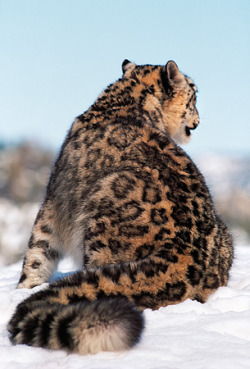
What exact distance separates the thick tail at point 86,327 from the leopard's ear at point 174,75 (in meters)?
3.40

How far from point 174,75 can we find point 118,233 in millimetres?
2657

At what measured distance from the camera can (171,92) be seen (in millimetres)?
6020

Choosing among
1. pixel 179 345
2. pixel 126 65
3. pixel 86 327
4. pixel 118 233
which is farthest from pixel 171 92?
pixel 86 327

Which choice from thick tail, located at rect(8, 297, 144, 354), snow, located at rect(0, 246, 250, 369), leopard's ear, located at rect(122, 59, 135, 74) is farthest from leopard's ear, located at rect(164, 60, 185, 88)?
thick tail, located at rect(8, 297, 144, 354)

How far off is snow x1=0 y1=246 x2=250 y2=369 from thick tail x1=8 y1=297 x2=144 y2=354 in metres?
0.06

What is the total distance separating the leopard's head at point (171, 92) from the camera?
19.5 feet

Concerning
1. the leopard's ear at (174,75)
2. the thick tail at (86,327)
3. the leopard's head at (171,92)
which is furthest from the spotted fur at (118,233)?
the leopard's ear at (174,75)

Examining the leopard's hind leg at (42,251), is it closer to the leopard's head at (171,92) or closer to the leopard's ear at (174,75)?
the leopard's head at (171,92)

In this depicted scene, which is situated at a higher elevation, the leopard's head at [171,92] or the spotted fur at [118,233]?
the leopard's head at [171,92]

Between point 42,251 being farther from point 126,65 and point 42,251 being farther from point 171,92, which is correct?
point 126,65

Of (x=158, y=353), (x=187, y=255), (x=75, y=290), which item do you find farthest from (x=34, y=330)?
(x=187, y=255)

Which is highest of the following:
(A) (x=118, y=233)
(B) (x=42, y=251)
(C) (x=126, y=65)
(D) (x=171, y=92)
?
(C) (x=126, y=65)

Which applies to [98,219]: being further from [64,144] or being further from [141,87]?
[141,87]

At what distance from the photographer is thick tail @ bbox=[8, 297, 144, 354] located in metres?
2.96
